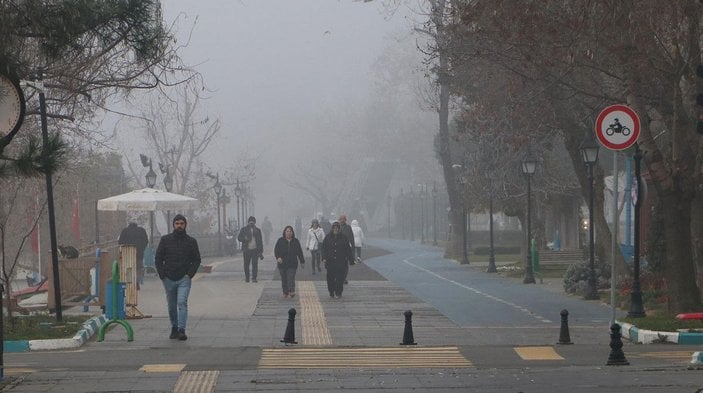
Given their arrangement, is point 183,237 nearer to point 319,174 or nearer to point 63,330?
point 63,330

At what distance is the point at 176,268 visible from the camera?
19688 mm

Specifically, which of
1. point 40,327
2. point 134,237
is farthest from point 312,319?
point 134,237

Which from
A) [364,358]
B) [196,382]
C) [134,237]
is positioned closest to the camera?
[196,382]

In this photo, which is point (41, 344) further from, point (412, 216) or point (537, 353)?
point (412, 216)

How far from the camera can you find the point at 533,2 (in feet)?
60.4

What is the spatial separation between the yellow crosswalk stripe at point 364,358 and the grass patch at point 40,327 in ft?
12.6

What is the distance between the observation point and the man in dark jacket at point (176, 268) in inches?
775

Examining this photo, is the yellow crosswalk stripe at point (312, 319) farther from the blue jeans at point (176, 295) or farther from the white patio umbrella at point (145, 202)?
the white patio umbrella at point (145, 202)

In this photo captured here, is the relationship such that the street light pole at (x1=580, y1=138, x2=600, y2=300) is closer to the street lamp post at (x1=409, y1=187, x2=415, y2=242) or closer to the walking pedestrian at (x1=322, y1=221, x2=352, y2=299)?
the walking pedestrian at (x1=322, y1=221, x2=352, y2=299)

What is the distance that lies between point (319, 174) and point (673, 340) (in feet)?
429

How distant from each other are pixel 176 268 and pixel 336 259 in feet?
35.0

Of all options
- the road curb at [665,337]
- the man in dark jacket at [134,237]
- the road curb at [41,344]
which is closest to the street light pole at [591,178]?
the road curb at [665,337]

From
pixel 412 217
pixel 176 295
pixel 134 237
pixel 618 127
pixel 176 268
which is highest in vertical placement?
pixel 412 217

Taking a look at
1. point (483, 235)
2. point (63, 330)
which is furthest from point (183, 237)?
point (483, 235)
